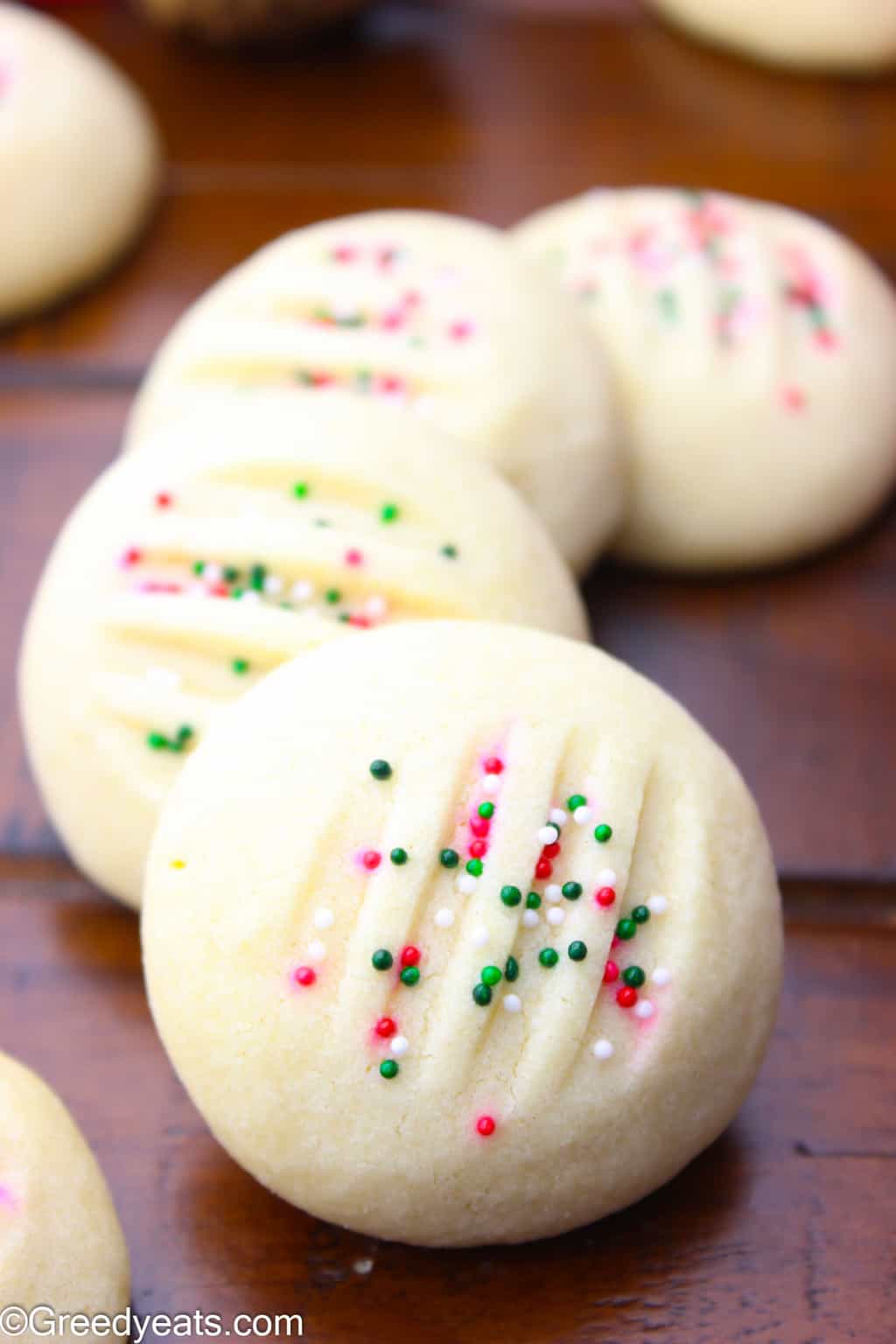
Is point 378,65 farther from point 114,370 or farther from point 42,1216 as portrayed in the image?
point 42,1216

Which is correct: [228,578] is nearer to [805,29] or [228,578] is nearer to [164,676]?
[164,676]

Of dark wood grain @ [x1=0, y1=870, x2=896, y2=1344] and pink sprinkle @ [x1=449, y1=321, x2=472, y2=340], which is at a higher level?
pink sprinkle @ [x1=449, y1=321, x2=472, y2=340]

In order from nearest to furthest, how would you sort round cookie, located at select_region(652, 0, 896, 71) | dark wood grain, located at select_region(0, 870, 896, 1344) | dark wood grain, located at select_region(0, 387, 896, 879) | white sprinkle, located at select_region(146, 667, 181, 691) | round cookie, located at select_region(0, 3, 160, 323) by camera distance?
dark wood grain, located at select_region(0, 870, 896, 1344) → white sprinkle, located at select_region(146, 667, 181, 691) → dark wood grain, located at select_region(0, 387, 896, 879) → round cookie, located at select_region(0, 3, 160, 323) → round cookie, located at select_region(652, 0, 896, 71)

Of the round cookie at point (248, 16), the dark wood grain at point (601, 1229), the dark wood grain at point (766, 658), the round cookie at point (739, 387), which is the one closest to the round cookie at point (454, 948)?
the dark wood grain at point (601, 1229)

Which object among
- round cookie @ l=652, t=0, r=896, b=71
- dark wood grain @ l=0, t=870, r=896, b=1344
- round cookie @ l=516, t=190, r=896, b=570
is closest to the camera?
dark wood grain @ l=0, t=870, r=896, b=1344

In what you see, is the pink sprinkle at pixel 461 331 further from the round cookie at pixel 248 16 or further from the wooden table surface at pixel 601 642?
the round cookie at pixel 248 16

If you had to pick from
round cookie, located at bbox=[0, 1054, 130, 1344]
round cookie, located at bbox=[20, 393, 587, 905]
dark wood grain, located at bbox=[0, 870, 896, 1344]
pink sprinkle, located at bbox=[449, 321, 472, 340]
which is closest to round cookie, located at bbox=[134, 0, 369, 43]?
pink sprinkle, located at bbox=[449, 321, 472, 340]

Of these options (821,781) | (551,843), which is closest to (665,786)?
(551,843)

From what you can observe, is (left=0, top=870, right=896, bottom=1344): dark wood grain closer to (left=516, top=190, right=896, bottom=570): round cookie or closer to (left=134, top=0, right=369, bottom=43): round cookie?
(left=516, top=190, right=896, bottom=570): round cookie
